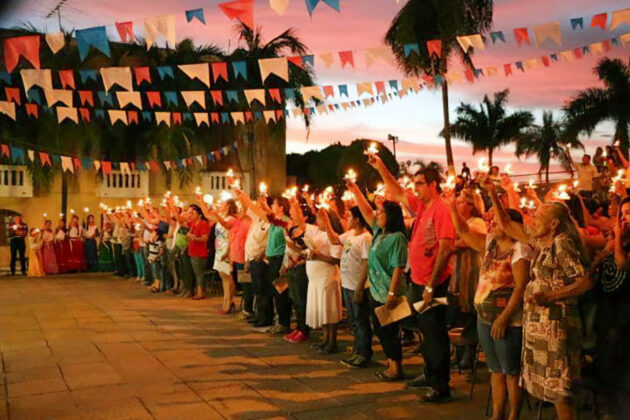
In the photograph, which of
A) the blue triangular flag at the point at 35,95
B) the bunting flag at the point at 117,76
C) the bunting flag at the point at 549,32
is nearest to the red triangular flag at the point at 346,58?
the bunting flag at the point at 549,32

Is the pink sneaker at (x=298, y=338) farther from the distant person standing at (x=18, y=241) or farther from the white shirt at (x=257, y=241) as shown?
the distant person standing at (x=18, y=241)

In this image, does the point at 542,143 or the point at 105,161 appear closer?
the point at 105,161

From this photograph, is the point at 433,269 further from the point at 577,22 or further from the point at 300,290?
the point at 577,22

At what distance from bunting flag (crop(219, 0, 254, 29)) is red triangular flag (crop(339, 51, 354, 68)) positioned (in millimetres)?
3958

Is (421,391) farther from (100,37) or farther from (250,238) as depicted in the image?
(100,37)

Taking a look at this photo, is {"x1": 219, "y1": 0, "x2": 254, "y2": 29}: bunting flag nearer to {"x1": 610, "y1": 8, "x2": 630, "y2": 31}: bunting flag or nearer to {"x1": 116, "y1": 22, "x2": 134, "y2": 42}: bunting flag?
{"x1": 116, "y1": 22, "x2": 134, "y2": 42}: bunting flag

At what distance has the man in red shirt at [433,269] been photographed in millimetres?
6008

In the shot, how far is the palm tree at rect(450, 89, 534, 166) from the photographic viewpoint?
38.2 meters

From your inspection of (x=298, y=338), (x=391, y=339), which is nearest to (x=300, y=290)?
(x=298, y=338)

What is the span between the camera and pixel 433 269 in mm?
6074

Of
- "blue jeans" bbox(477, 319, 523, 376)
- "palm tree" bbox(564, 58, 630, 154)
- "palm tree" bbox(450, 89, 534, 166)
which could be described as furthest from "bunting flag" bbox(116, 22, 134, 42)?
"palm tree" bbox(450, 89, 534, 166)

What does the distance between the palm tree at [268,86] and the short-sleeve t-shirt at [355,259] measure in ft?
48.7

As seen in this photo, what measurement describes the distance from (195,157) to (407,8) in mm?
10545

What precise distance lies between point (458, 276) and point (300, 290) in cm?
271
